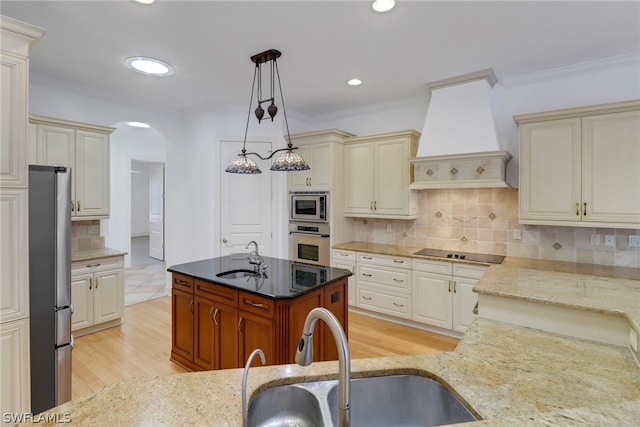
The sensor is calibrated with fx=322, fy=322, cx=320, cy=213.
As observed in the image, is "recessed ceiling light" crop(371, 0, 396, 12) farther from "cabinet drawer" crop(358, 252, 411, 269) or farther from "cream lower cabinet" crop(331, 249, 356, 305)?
"cream lower cabinet" crop(331, 249, 356, 305)

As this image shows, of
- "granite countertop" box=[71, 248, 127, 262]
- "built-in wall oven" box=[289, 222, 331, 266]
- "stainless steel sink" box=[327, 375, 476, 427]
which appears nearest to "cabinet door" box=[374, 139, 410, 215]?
"built-in wall oven" box=[289, 222, 331, 266]

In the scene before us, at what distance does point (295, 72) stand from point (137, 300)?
3.76 m

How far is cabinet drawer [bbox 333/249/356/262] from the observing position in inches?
161

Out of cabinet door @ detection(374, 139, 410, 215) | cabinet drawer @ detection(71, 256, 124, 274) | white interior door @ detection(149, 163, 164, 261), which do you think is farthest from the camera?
white interior door @ detection(149, 163, 164, 261)

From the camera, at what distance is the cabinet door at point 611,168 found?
265 centimetres

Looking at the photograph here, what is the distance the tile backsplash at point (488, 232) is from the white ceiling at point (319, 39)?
4.40 feet

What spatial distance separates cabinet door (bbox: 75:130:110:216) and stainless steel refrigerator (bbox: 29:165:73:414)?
1.77 m

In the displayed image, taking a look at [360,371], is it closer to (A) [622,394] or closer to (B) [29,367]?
(A) [622,394]

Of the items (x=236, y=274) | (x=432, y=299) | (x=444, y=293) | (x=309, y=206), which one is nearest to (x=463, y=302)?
(x=444, y=293)

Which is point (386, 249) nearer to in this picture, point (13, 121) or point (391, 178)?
point (391, 178)

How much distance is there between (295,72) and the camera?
328 cm

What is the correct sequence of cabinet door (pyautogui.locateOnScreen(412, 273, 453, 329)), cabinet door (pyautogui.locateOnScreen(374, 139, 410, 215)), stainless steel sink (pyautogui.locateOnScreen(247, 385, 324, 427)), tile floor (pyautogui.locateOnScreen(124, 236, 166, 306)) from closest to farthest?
1. stainless steel sink (pyautogui.locateOnScreen(247, 385, 324, 427))
2. cabinet door (pyautogui.locateOnScreen(412, 273, 453, 329))
3. cabinet door (pyautogui.locateOnScreen(374, 139, 410, 215))
4. tile floor (pyautogui.locateOnScreen(124, 236, 166, 306))

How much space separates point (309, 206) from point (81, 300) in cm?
275

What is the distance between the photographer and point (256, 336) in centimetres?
227
